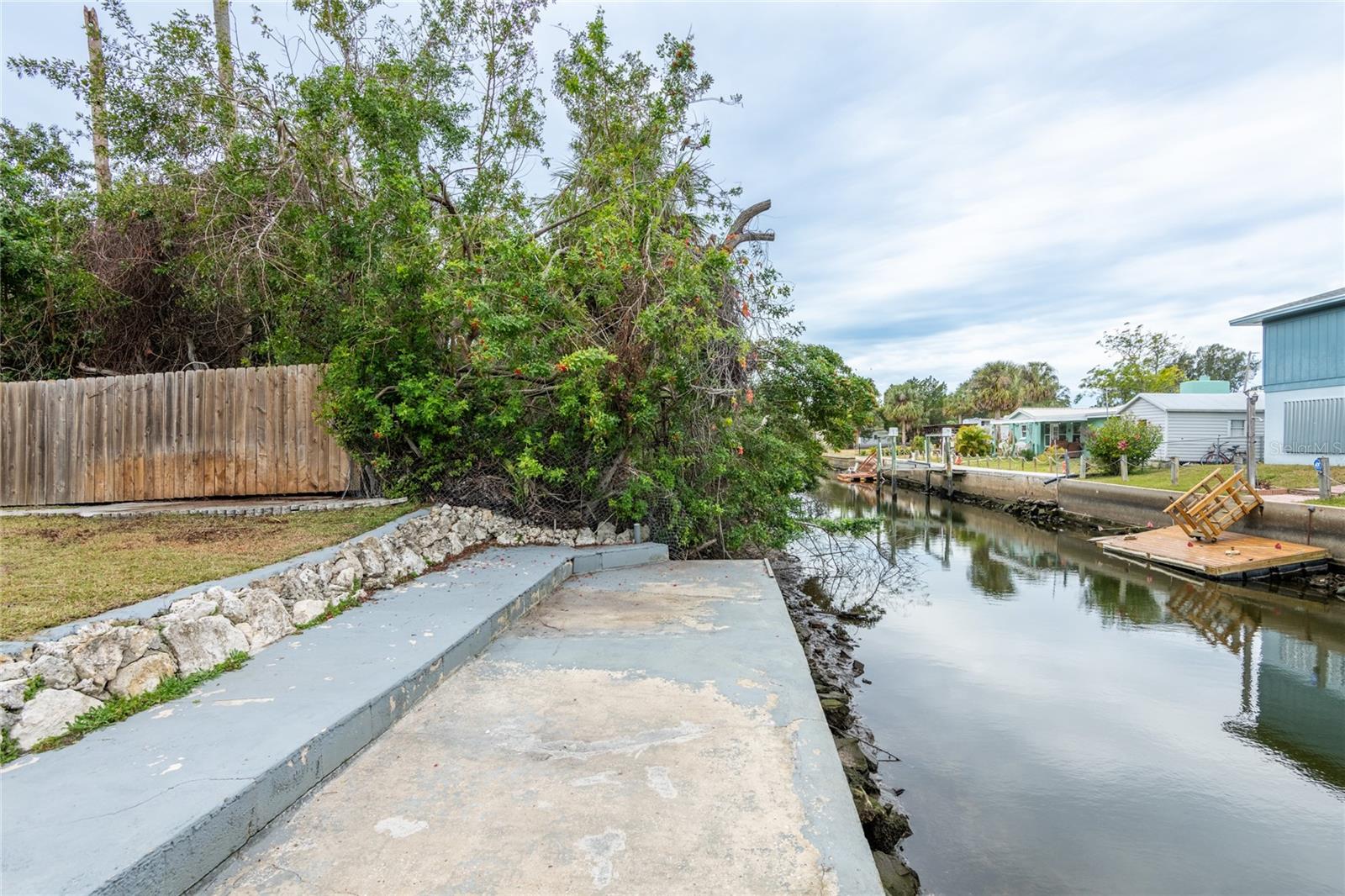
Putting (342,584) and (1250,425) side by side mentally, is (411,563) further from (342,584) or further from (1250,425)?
(1250,425)

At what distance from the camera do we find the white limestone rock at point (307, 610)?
373 centimetres

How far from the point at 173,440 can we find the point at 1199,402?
2725 centimetres

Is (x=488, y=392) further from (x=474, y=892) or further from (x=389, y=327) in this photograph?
(x=474, y=892)

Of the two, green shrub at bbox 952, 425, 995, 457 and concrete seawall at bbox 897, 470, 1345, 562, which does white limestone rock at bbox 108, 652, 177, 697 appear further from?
green shrub at bbox 952, 425, 995, 457

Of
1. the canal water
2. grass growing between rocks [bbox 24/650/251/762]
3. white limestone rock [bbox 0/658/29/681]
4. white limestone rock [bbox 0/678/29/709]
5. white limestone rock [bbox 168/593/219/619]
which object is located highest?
white limestone rock [bbox 168/593/219/619]

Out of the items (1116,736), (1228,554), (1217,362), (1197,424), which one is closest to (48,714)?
(1116,736)

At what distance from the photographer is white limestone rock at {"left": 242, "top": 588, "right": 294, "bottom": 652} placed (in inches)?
132

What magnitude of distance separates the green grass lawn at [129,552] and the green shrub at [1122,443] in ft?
64.6

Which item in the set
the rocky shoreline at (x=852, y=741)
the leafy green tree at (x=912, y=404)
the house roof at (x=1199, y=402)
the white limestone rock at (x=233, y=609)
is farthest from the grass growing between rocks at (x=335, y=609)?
the leafy green tree at (x=912, y=404)

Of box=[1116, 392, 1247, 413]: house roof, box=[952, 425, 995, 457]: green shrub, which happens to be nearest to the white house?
box=[1116, 392, 1247, 413]: house roof

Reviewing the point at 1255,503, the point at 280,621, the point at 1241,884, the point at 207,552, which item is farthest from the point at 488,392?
the point at 1255,503

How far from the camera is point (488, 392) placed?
21.7ft

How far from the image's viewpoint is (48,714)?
237 centimetres

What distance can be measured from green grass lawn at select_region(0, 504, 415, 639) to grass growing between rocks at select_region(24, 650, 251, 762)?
0.63m
